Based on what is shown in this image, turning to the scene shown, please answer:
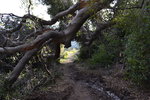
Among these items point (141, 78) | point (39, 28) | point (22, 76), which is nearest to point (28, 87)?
point (22, 76)

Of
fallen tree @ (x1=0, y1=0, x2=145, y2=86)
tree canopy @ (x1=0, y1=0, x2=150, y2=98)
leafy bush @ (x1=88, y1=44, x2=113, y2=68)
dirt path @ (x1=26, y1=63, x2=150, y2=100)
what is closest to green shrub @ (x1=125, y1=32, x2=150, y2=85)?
tree canopy @ (x1=0, y1=0, x2=150, y2=98)

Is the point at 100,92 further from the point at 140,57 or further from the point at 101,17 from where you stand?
the point at 101,17

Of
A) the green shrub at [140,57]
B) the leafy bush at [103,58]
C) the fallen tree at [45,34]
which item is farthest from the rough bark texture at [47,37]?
the leafy bush at [103,58]

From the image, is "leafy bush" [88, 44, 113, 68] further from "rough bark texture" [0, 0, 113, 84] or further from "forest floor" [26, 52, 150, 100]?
"rough bark texture" [0, 0, 113, 84]

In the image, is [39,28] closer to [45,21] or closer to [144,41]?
[45,21]

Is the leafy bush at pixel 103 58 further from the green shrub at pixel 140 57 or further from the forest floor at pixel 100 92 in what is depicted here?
the green shrub at pixel 140 57

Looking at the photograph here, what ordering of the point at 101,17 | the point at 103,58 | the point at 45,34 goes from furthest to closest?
the point at 103,58, the point at 101,17, the point at 45,34

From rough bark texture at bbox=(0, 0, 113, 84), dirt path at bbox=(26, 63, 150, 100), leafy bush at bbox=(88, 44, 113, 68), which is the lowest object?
dirt path at bbox=(26, 63, 150, 100)

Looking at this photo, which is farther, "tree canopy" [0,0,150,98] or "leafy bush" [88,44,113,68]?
"leafy bush" [88,44,113,68]

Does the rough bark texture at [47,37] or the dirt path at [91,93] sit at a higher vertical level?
the rough bark texture at [47,37]

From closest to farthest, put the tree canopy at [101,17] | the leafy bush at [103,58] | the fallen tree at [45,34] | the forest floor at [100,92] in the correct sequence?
1. the tree canopy at [101,17]
2. the fallen tree at [45,34]
3. the forest floor at [100,92]
4. the leafy bush at [103,58]

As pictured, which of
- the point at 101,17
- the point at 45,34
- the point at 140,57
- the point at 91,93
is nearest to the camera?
the point at 140,57

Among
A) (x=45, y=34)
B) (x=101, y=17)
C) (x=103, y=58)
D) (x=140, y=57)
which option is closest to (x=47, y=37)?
(x=45, y=34)

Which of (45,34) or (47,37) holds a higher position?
(45,34)
